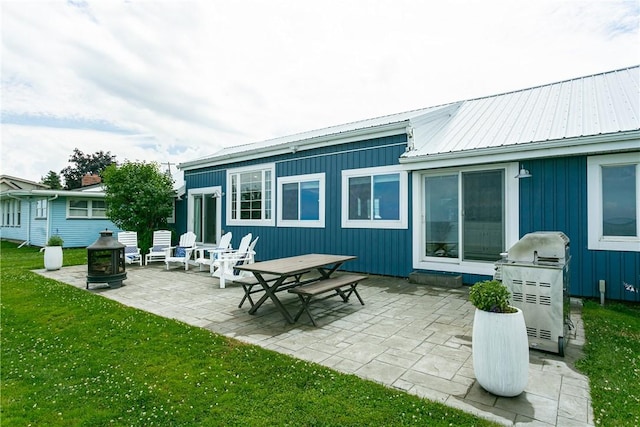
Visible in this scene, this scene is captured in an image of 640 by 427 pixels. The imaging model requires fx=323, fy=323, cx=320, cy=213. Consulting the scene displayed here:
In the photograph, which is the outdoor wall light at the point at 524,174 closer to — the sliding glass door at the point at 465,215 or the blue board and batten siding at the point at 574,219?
the blue board and batten siding at the point at 574,219

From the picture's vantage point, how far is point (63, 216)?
14859 millimetres

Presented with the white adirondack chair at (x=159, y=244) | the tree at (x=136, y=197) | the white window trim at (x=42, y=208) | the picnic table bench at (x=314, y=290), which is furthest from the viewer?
the white window trim at (x=42, y=208)

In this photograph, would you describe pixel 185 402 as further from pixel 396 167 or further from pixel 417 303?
pixel 396 167

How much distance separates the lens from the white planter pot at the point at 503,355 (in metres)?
2.35

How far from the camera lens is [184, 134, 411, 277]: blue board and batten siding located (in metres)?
7.07

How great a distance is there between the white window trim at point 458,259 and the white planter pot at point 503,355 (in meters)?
3.89

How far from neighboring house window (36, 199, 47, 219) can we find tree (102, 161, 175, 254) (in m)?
6.59

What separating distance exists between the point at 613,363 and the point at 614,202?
Result: 127 inches

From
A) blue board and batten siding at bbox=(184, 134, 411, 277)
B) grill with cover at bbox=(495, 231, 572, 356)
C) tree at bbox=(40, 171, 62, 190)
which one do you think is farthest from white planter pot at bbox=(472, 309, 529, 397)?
tree at bbox=(40, 171, 62, 190)

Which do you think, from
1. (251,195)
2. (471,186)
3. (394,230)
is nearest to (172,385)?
(394,230)

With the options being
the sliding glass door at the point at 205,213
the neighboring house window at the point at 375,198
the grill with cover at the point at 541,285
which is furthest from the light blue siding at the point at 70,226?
the grill with cover at the point at 541,285

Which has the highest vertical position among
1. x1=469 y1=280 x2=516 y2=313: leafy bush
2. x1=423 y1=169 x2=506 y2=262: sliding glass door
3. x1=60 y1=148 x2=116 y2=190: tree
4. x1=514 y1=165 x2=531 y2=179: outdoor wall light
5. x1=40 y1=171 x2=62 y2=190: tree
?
x1=60 y1=148 x2=116 y2=190: tree

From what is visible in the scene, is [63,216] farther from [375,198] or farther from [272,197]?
[375,198]

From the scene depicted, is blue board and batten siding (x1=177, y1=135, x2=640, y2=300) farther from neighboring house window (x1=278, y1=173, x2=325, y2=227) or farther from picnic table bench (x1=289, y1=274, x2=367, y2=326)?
picnic table bench (x1=289, y1=274, x2=367, y2=326)
